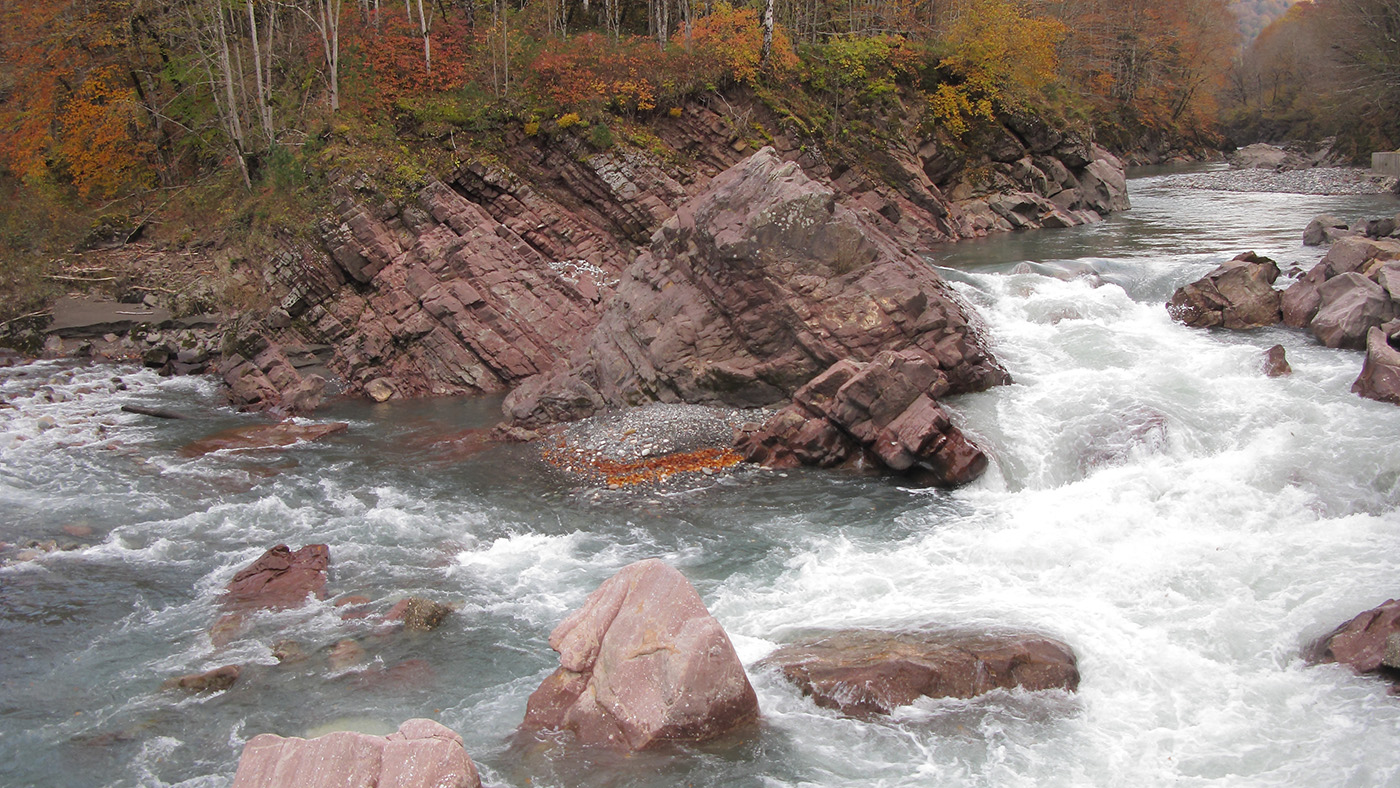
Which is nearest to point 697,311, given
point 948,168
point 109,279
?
point 109,279

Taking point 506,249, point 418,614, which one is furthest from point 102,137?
point 418,614

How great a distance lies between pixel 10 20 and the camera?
3491 centimetres

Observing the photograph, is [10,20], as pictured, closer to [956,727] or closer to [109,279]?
[109,279]

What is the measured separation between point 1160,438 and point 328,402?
2096cm

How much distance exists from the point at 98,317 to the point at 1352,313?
3587 cm

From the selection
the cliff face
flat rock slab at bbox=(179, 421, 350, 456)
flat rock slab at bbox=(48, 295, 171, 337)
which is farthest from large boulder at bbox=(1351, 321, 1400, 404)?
flat rock slab at bbox=(48, 295, 171, 337)

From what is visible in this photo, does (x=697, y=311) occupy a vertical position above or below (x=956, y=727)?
above

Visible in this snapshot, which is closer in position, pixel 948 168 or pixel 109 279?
pixel 109 279

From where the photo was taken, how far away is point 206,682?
1121cm

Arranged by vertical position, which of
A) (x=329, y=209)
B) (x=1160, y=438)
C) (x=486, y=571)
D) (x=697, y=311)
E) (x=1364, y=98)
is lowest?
(x=486, y=571)

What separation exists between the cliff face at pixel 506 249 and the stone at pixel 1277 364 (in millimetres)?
9401

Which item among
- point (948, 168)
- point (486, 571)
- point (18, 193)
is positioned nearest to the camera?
point (486, 571)

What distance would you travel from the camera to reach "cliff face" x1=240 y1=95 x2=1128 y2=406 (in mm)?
26562

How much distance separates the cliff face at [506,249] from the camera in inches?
1046
